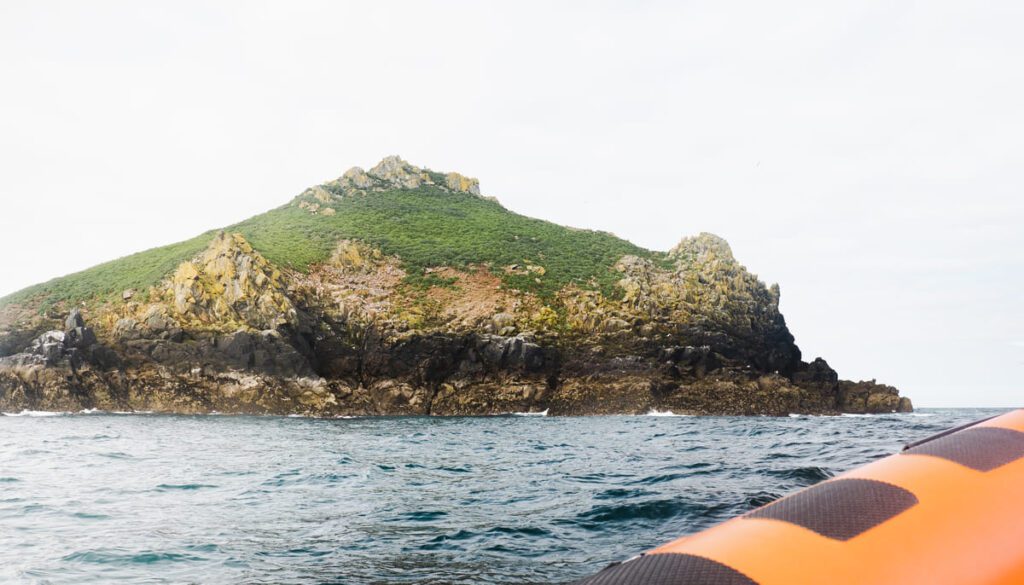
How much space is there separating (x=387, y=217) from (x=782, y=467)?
50.8 metres

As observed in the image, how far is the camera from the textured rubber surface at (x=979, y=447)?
269cm

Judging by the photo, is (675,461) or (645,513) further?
(675,461)

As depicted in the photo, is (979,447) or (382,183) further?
(382,183)

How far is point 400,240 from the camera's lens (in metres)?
50.4

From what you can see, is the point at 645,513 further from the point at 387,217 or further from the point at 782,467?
the point at 387,217

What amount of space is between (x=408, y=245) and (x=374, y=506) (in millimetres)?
43655

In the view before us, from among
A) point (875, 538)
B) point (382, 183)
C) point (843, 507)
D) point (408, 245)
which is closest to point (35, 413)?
point (408, 245)

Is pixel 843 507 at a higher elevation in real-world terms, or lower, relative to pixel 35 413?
higher

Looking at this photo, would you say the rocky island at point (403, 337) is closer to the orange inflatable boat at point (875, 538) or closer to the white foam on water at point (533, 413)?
the white foam on water at point (533, 413)

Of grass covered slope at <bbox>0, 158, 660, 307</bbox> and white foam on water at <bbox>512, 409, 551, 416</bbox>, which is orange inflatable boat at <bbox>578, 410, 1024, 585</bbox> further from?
grass covered slope at <bbox>0, 158, 660, 307</bbox>

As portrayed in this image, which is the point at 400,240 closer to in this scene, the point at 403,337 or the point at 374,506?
the point at 403,337

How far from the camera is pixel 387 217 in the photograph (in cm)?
5628

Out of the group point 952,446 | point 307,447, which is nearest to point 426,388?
point 307,447

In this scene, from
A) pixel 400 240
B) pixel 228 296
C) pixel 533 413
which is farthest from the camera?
pixel 400 240
